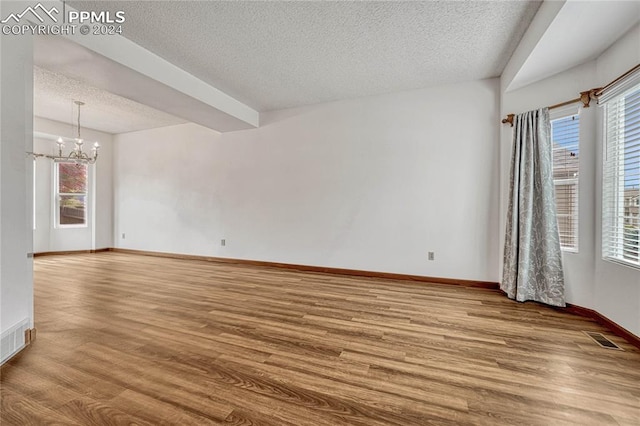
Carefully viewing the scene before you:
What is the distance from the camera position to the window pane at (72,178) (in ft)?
19.7

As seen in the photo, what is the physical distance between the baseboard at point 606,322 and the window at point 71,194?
29.3ft

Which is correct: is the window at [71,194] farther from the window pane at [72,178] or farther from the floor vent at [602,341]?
the floor vent at [602,341]

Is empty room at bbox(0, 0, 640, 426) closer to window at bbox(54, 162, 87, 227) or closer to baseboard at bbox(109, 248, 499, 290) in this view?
baseboard at bbox(109, 248, 499, 290)

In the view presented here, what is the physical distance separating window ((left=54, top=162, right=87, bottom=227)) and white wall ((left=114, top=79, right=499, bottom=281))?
1.67 m

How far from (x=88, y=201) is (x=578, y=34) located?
8760 millimetres

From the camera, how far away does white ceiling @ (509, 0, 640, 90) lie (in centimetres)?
195

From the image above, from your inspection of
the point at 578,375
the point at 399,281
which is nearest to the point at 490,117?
the point at 399,281

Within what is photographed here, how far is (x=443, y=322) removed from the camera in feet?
8.14

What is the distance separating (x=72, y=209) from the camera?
6.14 metres

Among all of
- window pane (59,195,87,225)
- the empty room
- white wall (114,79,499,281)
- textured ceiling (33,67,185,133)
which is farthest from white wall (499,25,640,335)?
window pane (59,195,87,225)

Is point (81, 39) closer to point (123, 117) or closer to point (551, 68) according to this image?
point (123, 117)

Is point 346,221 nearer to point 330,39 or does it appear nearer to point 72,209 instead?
point 330,39

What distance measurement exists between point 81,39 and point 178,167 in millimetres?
3591

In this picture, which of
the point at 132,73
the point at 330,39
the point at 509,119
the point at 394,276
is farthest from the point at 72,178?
the point at 509,119
